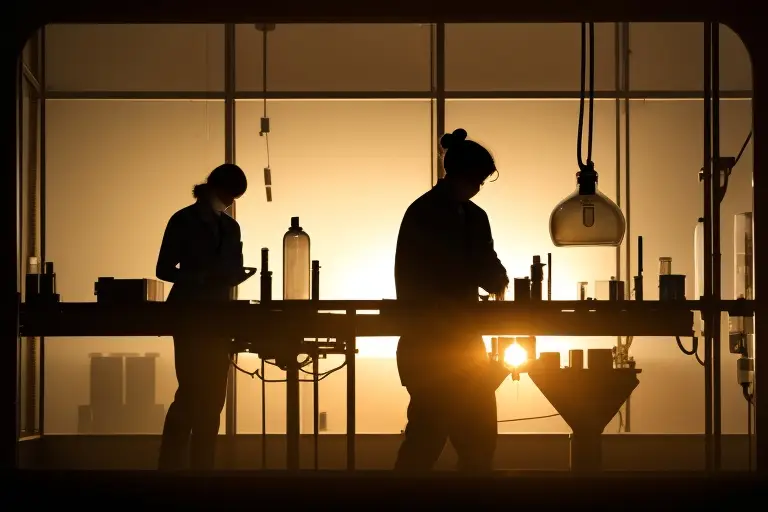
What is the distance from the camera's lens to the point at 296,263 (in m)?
3.13

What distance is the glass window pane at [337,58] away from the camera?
5.58 metres

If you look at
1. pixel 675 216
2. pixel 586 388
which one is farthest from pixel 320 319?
pixel 675 216

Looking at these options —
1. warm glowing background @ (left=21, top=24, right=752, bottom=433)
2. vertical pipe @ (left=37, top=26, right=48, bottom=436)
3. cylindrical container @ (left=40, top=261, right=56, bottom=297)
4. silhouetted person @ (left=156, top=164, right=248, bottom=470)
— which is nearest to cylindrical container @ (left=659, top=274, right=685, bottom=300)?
silhouetted person @ (left=156, top=164, right=248, bottom=470)

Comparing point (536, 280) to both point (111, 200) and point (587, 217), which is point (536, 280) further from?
point (111, 200)

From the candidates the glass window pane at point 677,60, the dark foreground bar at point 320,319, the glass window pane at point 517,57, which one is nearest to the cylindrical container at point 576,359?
the dark foreground bar at point 320,319

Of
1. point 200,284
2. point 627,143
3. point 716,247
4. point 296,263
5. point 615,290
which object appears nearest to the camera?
point 716,247

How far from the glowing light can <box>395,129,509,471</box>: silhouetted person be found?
24cm

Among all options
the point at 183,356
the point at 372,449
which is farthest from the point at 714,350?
the point at 372,449

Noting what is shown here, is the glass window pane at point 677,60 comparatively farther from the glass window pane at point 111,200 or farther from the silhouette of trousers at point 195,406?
the silhouette of trousers at point 195,406

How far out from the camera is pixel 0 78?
2.38 metres

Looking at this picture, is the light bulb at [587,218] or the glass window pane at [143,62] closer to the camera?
the light bulb at [587,218]

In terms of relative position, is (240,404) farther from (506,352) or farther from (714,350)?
(714,350)

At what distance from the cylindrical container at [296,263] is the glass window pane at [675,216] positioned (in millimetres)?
2971

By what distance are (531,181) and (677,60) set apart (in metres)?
A: 1.09
